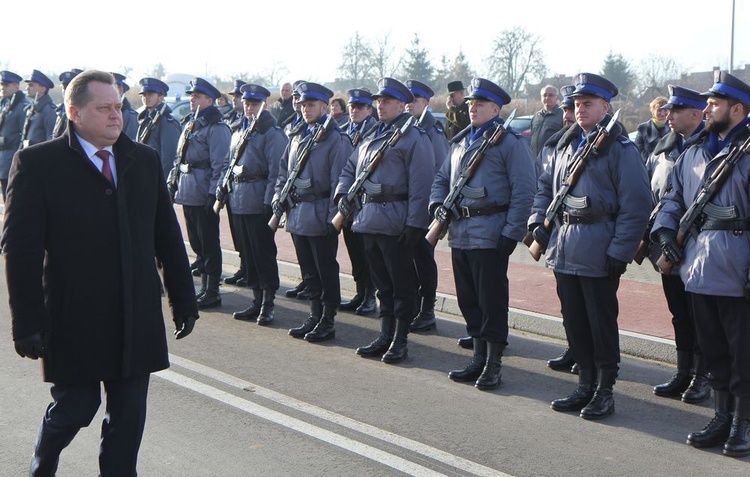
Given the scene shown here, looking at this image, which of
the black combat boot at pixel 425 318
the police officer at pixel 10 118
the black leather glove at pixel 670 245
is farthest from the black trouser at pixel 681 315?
the police officer at pixel 10 118

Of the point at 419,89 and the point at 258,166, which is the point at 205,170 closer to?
the point at 258,166

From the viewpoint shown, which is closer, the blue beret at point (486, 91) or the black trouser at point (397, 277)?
the blue beret at point (486, 91)

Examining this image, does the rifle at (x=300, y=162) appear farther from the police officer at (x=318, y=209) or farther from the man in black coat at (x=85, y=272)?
the man in black coat at (x=85, y=272)

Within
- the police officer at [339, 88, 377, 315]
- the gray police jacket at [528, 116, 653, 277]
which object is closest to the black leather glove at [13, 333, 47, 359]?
the gray police jacket at [528, 116, 653, 277]

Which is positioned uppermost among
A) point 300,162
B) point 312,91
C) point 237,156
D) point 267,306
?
point 312,91

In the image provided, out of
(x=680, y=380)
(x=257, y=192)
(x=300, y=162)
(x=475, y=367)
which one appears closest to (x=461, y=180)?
(x=475, y=367)

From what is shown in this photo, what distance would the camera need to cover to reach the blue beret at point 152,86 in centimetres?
1100

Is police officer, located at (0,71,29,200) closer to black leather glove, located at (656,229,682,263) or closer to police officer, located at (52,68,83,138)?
police officer, located at (52,68,83,138)

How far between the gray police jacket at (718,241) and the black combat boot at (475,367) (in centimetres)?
178

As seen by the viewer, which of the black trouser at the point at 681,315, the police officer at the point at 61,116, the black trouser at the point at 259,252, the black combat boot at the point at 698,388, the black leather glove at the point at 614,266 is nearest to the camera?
the black leather glove at the point at 614,266

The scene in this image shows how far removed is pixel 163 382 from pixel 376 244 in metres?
2.03

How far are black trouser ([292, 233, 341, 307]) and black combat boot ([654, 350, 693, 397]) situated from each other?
111 inches

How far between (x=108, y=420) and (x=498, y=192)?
3506mm

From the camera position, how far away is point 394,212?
765 cm
